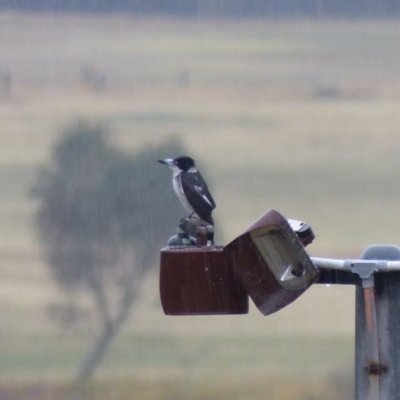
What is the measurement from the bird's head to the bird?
0.10 ft

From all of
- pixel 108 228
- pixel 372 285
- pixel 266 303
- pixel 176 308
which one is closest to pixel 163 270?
pixel 176 308

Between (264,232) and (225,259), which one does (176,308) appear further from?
(264,232)

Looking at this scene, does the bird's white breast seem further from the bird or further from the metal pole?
the metal pole

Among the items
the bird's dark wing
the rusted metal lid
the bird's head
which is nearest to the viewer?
the rusted metal lid

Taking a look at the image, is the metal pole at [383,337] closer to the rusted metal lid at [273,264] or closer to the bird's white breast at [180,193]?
the rusted metal lid at [273,264]

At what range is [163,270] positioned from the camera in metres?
1.31

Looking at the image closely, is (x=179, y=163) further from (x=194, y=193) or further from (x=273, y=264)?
(x=273, y=264)

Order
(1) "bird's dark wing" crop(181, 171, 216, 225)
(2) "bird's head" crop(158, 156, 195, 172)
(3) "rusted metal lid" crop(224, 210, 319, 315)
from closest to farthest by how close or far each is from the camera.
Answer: (3) "rusted metal lid" crop(224, 210, 319, 315) < (1) "bird's dark wing" crop(181, 171, 216, 225) < (2) "bird's head" crop(158, 156, 195, 172)

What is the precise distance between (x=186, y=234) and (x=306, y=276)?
0.60 meters

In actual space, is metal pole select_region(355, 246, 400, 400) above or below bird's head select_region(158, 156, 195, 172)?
below

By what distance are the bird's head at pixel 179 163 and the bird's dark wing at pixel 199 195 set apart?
0.46ft

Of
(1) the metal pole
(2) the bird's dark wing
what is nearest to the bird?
(2) the bird's dark wing

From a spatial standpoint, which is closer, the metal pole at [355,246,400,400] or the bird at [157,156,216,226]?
the metal pole at [355,246,400,400]

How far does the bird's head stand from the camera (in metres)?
3.53
